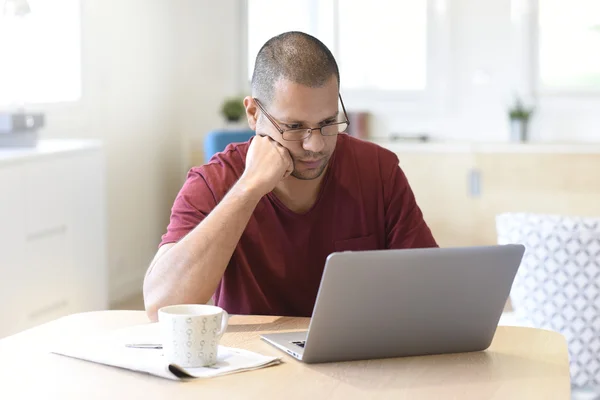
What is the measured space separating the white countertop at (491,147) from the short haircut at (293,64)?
349cm

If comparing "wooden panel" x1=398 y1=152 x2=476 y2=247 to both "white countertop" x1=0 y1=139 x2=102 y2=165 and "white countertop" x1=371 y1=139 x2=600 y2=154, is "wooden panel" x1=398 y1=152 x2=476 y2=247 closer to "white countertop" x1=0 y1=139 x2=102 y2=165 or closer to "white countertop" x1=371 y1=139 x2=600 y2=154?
"white countertop" x1=371 y1=139 x2=600 y2=154

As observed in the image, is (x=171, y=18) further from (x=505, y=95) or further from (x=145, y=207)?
(x=505, y=95)

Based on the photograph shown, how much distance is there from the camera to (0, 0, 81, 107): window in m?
4.30

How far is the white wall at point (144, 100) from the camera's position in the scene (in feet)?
16.1

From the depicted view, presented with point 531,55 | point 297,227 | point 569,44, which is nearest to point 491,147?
point 531,55

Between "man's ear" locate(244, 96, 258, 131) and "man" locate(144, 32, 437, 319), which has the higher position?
"man's ear" locate(244, 96, 258, 131)

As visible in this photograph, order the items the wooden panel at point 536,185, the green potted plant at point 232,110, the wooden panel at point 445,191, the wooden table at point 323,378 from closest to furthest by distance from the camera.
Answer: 1. the wooden table at point 323,378
2. the wooden panel at point 536,185
3. the wooden panel at point 445,191
4. the green potted plant at point 232,110

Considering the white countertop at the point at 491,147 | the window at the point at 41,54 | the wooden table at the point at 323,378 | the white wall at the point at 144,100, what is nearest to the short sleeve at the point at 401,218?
the wooden table at the point at 323,378

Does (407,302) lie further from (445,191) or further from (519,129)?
(519,129)

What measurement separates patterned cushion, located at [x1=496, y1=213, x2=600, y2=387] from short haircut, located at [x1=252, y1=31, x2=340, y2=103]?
0.88 metres

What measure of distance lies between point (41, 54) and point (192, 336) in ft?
11.6

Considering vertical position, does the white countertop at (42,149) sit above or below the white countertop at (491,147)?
above

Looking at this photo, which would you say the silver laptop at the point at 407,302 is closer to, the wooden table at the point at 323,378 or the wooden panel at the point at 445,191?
the wooden table at the point at 323,378

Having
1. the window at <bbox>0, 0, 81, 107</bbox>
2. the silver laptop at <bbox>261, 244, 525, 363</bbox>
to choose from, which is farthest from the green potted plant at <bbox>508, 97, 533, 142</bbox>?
the silver laptop at <bbox>261, 244, 525, 363</bbox>
